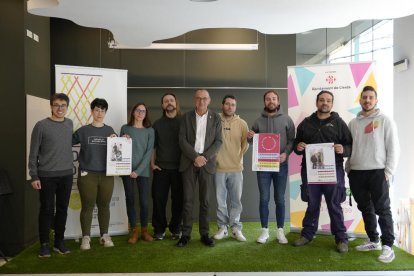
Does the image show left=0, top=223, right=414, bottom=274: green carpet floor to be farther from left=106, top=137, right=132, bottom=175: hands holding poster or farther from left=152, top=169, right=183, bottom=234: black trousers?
left=106, top=137, right=132, bottom=175: hands holding poster

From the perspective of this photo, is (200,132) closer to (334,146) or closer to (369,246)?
(334,146)

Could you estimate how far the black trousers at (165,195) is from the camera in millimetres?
4398

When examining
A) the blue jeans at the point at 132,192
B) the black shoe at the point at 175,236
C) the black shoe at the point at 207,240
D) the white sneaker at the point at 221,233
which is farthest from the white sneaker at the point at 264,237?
the blue jeans at the point at 132,192

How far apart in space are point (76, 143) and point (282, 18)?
264 cm

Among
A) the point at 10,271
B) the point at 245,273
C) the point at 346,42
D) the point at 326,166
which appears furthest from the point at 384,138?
the point at 10,271

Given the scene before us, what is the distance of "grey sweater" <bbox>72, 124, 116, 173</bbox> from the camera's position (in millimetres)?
4113

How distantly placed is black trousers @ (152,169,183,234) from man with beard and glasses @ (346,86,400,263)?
1948mm

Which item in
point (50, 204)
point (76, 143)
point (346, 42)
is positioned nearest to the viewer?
point (50, 204)

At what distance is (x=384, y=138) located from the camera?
12.7 ft

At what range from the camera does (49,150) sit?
3.80 meters

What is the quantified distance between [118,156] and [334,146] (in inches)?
92.1

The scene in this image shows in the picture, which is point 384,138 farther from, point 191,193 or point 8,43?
point 8,43

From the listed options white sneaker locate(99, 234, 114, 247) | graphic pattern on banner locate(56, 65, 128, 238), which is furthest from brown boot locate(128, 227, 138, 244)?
graphic pattern on banner locate(56, 65, 128, 238)

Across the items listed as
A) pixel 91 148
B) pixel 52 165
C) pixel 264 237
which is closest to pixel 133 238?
pixel 91 148
